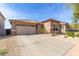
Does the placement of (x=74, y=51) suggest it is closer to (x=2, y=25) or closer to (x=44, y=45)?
(x=44, y=45)

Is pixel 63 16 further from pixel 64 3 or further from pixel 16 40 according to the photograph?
pixel 16 40

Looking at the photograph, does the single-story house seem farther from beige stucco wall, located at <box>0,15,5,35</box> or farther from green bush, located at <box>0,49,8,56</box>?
green bush, located at <box>0,49,8,56</box>

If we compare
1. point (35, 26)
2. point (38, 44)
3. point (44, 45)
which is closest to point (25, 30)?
point (35, 26)

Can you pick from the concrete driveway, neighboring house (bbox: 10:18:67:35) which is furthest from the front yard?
neighboring house (bbox: 10:18:67:35)

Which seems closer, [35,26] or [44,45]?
[44,45]

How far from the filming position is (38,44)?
6418 millimetres

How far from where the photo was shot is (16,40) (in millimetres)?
6391

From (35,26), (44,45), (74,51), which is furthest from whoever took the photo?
(35,26)

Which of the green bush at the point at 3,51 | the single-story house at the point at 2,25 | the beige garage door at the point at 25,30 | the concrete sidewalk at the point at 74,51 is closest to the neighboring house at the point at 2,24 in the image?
the single-story house at the point at 2,25

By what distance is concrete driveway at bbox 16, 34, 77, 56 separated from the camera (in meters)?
5.95

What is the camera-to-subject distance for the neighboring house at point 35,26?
6582 mm

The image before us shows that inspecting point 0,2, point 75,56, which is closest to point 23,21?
point 0,2

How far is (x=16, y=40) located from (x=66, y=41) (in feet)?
6.30

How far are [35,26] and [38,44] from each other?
2.83 feet
